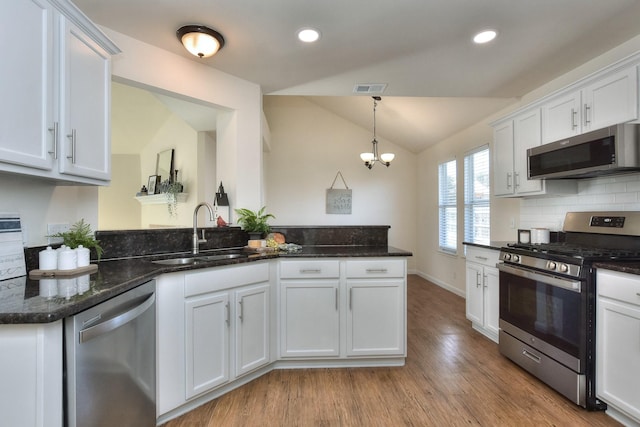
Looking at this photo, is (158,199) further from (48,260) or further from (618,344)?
(618,344)

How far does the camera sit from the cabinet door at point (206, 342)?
1.94m

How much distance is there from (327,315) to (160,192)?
4121 millimetres

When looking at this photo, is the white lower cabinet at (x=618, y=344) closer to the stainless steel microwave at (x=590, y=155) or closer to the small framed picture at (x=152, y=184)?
the stainless steel microwave at (x=590, y=155)

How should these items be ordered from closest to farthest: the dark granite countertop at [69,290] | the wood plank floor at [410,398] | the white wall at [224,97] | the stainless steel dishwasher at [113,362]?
the dark granite countertop at [69,290] → the stainless steel dishwasher at [113,362] → the wood plank floor at [410,398] → the white wall at [224,97]

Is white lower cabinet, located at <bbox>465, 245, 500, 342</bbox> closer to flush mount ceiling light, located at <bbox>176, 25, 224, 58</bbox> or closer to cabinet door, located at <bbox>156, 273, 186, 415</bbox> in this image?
cabinet door, located at <bbox>156, 273, 186, 415</bbox>

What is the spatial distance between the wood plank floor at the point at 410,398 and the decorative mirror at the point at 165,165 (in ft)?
13.8

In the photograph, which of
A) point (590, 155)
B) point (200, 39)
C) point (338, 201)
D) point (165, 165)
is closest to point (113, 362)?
point (200, 39)

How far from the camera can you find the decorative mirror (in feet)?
17.9

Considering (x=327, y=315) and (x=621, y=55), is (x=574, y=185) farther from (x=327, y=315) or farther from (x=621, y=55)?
(x=327, y=315)

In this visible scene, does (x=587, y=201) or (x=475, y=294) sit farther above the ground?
(x=587, y=201)

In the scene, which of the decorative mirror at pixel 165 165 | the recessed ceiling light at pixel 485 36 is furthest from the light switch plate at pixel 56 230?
the decorative mirror at pixel 165 165

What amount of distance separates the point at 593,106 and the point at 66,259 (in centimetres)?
350

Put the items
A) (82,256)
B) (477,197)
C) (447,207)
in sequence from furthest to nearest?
(447,207)
(477,197)
(82,256)

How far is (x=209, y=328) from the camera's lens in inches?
79.9
